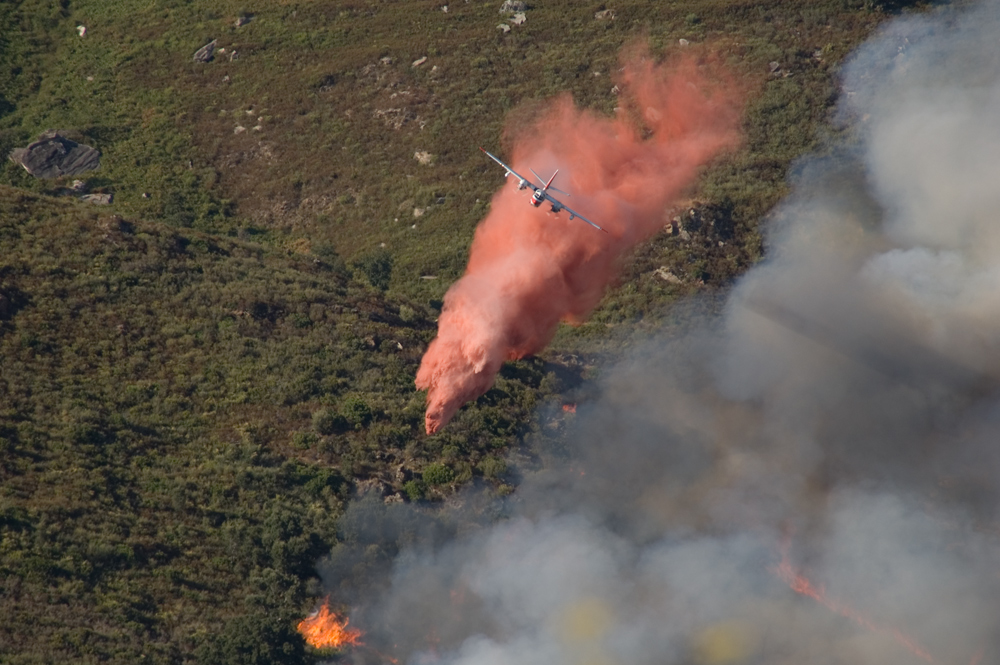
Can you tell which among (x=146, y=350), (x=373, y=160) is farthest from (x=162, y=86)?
(x=146, y=350)

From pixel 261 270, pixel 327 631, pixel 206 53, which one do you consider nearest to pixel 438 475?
pixel 327 631

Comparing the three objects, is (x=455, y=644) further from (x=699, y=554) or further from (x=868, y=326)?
(x=868, y=326)

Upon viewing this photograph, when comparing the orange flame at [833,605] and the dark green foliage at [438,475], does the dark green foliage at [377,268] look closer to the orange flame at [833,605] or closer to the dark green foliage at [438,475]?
the dark green foliage at [438,475]

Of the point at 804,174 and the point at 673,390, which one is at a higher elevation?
the point at 804,174

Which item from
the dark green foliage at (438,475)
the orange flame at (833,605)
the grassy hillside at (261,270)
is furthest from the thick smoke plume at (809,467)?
the grassy hillside at (261,270)

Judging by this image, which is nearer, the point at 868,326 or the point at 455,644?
the point at 455,644

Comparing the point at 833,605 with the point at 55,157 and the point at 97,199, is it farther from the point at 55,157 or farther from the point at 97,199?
the point at 55,157

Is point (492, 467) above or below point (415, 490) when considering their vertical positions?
above
